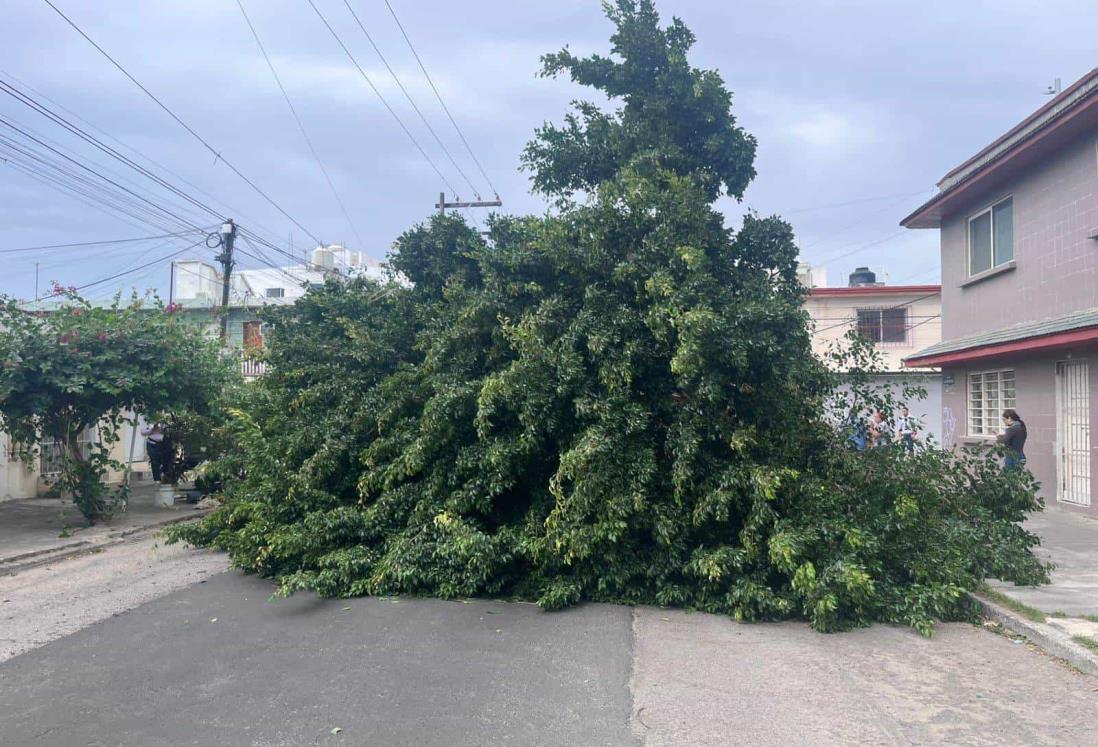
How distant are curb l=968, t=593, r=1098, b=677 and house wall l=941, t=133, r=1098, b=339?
7.02 metres

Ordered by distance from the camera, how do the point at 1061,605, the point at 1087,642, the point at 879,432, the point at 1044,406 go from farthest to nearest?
1. the point at 1044,406
2. the point at 879,432
3. the point at 1061,605
4. the point at 1087,642

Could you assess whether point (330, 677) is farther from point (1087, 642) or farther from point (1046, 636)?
point (1087, 642)

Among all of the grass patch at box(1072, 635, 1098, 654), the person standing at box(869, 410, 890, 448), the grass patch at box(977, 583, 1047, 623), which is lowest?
the grass patch at box(1072, 635, 1098, 654)

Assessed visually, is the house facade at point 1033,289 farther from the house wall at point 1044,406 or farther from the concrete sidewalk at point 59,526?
the concrete sidewalk at point 59,526

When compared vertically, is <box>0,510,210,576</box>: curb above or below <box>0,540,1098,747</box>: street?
below

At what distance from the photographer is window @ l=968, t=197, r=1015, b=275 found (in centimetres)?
1420

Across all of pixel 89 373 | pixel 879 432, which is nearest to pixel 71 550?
pixel 89 373

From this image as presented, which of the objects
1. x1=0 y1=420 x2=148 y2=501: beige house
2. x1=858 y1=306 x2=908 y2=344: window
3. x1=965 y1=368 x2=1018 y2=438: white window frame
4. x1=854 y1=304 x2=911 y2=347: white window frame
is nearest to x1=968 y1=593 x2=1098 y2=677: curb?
x1=965 y1=368 x2=1018 y2=438: white window frame

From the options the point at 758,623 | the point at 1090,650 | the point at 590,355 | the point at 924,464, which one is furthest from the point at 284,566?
the point at 1090,650

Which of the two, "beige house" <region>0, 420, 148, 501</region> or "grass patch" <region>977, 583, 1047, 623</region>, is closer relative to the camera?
"grass patch" <region>977, 583, 1047, 623</region>

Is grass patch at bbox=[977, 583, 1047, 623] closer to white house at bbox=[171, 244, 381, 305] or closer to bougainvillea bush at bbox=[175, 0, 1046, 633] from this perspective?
bougainvillea bush at bbox=[175, 0, 1046, 633]

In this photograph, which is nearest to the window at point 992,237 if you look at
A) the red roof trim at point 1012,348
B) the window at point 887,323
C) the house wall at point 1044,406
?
the red roof trim at point 1012,348

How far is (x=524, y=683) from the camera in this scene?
5395 millimetres

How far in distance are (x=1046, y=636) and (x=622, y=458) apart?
11.3 feet
